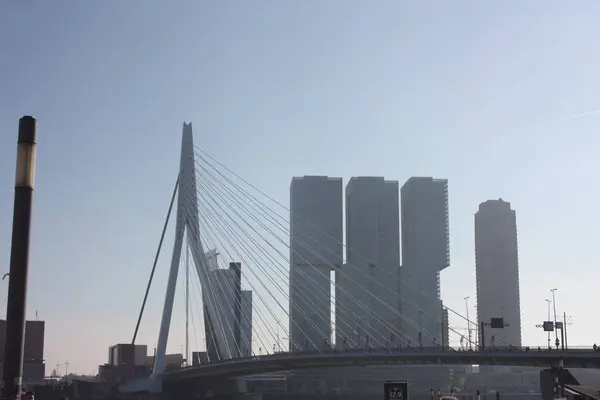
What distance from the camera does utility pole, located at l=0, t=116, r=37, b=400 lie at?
31062mm

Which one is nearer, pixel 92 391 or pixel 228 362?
pixel 228 362

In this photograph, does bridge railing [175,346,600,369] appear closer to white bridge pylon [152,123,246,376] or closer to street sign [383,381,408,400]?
white bridge pylon [152,123,246,376]

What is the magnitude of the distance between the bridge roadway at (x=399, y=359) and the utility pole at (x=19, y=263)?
→ 69510mm

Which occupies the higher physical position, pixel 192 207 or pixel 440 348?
pixel 192 207

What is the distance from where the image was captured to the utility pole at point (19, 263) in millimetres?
31062

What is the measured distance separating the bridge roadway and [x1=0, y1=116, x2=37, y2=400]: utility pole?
69510mm

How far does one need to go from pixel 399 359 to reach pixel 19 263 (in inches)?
2924

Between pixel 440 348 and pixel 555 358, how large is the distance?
1429 centimetres

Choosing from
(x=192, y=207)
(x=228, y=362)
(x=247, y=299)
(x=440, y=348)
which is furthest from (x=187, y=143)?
(x=247, y=299)

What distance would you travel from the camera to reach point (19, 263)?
3139 cm

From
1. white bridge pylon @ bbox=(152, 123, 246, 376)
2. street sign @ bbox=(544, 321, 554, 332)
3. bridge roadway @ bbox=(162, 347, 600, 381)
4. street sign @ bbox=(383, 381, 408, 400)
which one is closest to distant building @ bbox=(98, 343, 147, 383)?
bridge roadway @ bbox=(162, 347, 600, 381)

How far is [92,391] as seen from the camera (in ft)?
448

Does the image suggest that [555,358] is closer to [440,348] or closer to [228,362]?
[440,348]

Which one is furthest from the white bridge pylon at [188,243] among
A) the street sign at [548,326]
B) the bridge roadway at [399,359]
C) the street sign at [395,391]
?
the street sign at [395,391]
